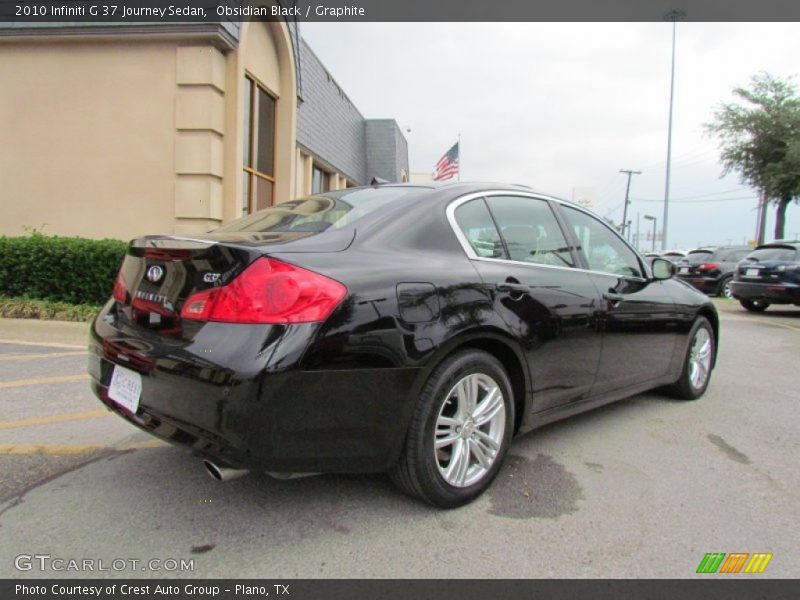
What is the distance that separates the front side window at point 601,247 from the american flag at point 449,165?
748 inches

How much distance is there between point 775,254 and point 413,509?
37.5ft

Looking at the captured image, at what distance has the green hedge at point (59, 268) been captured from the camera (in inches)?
301

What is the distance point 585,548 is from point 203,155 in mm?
7838

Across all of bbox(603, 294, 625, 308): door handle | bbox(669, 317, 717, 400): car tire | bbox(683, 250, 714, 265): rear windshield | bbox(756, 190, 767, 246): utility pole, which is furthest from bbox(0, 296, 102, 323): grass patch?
bbox(756, 190, 767, 246): utility pole

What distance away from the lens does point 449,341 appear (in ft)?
8.24

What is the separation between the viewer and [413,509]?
2.65m

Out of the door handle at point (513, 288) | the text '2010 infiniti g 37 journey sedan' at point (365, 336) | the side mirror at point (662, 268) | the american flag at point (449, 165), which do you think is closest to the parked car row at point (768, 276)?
the side mirror at point (662, 268)

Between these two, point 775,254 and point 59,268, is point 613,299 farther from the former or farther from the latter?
point 775,254

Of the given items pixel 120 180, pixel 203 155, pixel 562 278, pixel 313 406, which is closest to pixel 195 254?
pixel 313 406

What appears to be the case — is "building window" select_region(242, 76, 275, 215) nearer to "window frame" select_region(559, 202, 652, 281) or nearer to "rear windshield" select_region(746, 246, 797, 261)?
"window frame" select_region(559, 202, 652, 281)

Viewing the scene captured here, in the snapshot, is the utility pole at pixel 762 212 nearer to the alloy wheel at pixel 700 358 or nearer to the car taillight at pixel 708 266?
the car taillight at pixel 708 266

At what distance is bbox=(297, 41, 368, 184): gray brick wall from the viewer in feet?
43.7

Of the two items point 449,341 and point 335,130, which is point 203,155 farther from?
point 335,130
